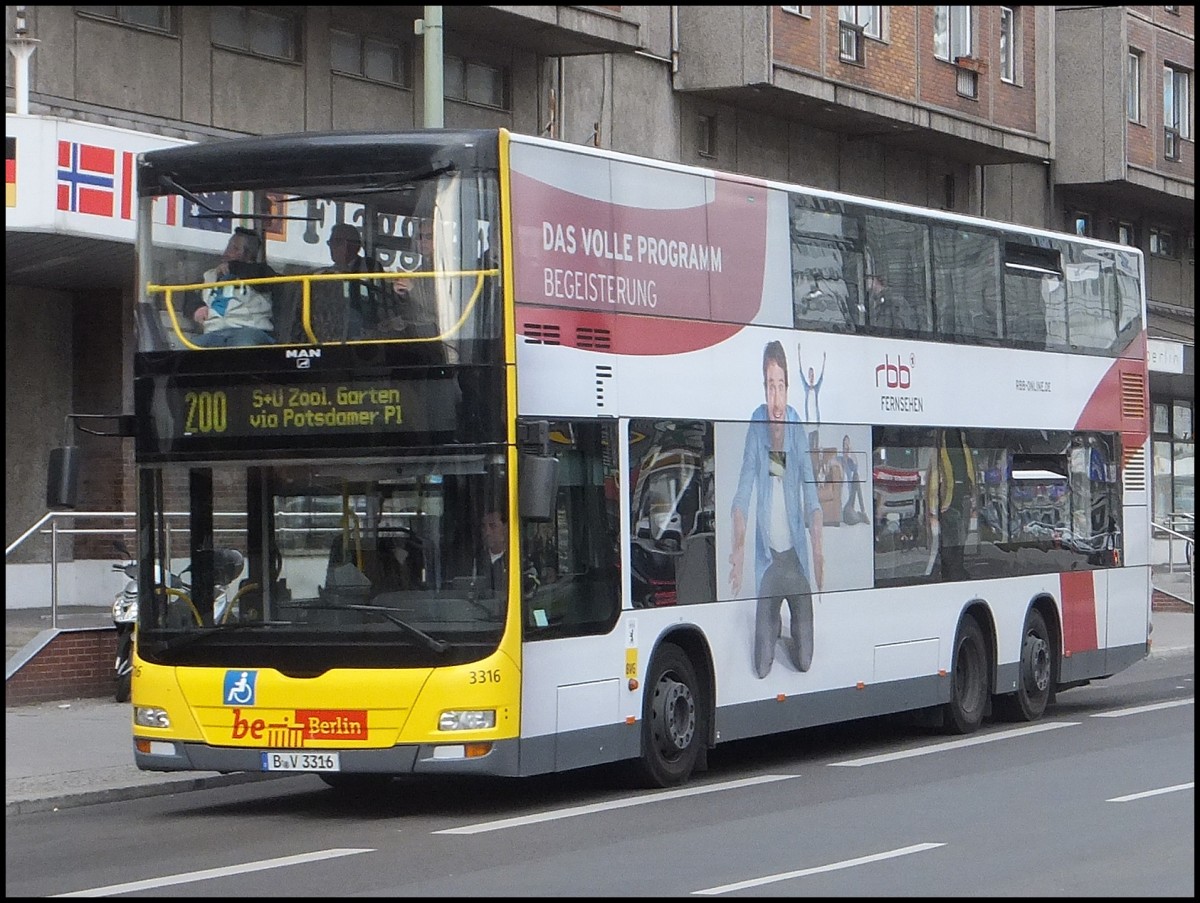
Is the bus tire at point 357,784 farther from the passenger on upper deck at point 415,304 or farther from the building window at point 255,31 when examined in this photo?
the building window at point 255,31

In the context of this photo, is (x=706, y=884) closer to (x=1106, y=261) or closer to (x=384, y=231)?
(x=384, y=231)

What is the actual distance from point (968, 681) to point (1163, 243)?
2762cm

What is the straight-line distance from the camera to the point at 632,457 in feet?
43.2

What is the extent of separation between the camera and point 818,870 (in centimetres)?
983

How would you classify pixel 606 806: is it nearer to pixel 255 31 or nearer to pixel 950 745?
pixel 950 745

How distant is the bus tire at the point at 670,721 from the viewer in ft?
43.5

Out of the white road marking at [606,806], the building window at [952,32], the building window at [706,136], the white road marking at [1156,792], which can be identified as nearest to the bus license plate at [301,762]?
the white road marking at [606,806]

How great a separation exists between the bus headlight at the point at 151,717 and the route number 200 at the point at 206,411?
1640 millimetres

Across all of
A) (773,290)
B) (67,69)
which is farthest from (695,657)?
(67,69)

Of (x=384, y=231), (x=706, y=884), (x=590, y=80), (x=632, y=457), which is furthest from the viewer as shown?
(x=590, y=80)

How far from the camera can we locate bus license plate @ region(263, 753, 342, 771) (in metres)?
11.9

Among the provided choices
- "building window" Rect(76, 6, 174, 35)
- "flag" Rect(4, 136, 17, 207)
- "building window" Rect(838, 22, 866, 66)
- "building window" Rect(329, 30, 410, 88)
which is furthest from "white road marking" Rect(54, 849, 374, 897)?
"building window" Rect(838, 22, 866, 66)

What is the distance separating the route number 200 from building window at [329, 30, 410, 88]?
12652 millimetres

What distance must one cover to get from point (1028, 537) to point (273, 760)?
813 cm
